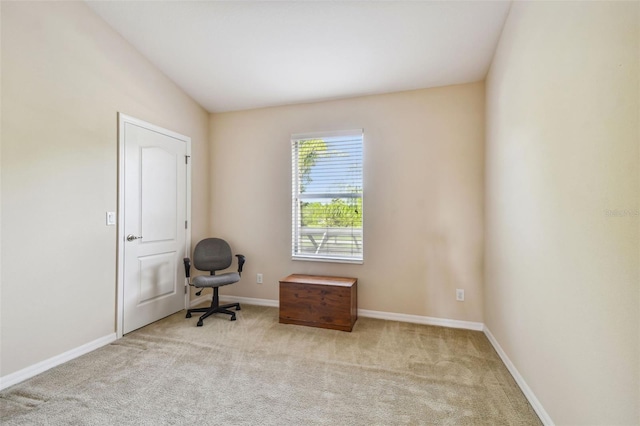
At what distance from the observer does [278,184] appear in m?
3.82

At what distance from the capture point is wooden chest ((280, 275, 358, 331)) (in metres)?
3.06

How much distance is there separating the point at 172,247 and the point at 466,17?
3.70 meters

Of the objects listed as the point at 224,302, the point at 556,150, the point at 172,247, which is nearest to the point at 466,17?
the point at 556,150

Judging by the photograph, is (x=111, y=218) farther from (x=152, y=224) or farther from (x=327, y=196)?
(x=327, y=196)

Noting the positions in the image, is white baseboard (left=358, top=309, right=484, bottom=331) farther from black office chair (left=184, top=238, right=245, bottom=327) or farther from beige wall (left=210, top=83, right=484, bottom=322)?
black office chair (left=184, top=238, right=245, bottom=327)

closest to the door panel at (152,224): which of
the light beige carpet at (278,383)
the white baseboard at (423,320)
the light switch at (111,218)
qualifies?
the light switch at (111,218)

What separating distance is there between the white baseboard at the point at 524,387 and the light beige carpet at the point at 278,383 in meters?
0.04

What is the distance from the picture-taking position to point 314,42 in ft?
8.86

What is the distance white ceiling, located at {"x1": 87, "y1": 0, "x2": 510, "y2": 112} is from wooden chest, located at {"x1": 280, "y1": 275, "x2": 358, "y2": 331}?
2.18 metres

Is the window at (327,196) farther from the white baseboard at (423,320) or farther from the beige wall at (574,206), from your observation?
the beige wall at (574,206)

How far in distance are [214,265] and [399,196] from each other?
7.76 feet

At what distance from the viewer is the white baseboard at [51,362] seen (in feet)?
6.76

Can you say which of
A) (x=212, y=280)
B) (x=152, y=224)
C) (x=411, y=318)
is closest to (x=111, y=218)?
(x=152, y=224)

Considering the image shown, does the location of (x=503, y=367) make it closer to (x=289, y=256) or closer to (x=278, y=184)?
(x=289, y=256)
